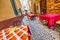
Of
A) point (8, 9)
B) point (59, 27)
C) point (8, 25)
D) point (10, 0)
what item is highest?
point (10, 0)

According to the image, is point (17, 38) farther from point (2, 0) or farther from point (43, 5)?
point (43, 5)

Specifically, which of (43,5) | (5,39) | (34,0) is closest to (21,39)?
(5,39)

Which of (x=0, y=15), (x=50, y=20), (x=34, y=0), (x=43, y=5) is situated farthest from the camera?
(x=34, y=0)

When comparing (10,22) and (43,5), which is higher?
(10,22)

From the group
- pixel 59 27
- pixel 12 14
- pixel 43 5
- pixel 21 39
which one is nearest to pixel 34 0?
pixel 43 5

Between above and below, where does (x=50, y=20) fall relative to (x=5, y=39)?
below

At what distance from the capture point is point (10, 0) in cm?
138

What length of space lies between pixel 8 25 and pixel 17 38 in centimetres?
50

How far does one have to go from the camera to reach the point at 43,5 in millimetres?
8047

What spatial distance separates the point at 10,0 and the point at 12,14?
7.3 inches

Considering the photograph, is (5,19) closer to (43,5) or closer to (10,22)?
(10,22)

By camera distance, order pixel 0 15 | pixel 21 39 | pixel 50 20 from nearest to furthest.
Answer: pixel 21 39 < pixel 0 15 < pixel 50 20

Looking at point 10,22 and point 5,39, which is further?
point 10,22

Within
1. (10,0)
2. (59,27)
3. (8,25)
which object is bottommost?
(59,27)
